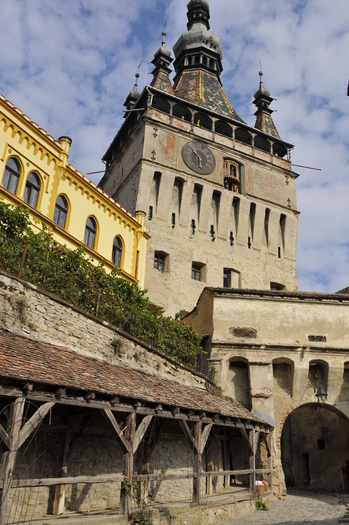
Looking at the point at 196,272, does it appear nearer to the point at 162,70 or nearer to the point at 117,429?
the point at 162,70

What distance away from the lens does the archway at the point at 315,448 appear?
2020cm

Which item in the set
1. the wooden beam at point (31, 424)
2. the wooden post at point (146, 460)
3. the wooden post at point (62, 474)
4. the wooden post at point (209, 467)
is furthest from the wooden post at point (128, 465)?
the wooden post at point (209, 467)

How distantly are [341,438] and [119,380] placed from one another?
46.0 ft

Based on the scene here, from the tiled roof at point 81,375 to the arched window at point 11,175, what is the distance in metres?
7.95

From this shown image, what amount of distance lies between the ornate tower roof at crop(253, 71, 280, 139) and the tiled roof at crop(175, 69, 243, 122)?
2252 millimetres

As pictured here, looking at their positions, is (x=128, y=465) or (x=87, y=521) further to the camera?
(x=128, y=465)

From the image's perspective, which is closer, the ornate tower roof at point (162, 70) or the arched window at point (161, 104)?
the arched window at point (161, 104)

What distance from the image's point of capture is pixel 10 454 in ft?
22.7

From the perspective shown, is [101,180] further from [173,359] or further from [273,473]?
[273,473]

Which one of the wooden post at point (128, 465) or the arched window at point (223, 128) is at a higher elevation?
the arched window at point (223, 128)

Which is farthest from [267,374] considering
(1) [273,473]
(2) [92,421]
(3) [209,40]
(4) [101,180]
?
(3) [209,40]

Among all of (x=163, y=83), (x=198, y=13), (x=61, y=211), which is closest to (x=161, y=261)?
(x=61, y=211)

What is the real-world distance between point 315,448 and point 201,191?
1701cm

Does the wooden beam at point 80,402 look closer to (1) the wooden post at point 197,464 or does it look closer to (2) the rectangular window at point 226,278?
(1) the wooden post at point 197,464
